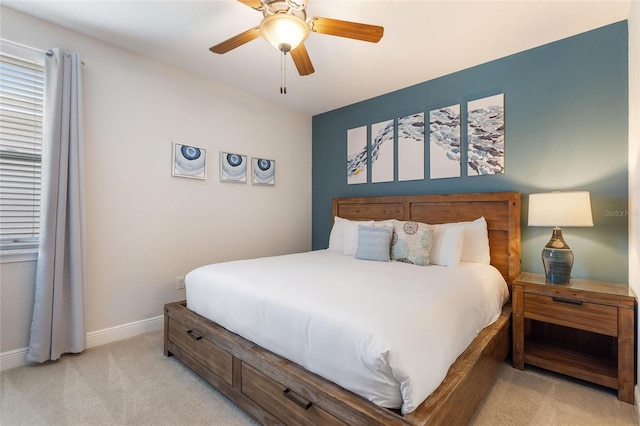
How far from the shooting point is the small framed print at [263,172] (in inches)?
142

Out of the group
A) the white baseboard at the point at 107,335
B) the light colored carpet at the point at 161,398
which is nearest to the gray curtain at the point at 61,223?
the white baseboard at the point at 107,335

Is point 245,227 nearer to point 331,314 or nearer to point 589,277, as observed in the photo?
point 331,314

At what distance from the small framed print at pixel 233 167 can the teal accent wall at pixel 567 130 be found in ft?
6.88

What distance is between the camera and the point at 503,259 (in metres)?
2.61

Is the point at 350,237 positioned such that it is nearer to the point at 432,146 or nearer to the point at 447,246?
the point at 447,246

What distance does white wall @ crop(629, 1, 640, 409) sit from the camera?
5.90 ft

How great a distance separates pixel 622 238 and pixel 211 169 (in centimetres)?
365

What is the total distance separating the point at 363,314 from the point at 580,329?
1.83 meters

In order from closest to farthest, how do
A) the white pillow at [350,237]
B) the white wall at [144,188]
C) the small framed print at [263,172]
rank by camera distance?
the white wall at [144,188], the white pillow at [350,237], the small framed print at [263,172]

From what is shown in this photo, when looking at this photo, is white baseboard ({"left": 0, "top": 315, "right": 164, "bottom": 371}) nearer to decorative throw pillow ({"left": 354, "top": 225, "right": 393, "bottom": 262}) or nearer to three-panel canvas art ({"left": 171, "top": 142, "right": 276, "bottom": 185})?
three-panel canvas art ({"left": 171, "top": 142, "right": 276, "bottom": 185})

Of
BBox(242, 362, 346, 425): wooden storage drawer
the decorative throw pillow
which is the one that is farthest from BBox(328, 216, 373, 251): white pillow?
BBox(242, 362, 346, 425): wooden storage drawer

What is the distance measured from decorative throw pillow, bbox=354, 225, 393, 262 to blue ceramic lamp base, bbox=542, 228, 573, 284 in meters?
1.16

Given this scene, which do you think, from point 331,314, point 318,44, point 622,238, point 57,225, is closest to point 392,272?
point 331,314

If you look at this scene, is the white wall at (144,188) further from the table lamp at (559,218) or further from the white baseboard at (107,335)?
the table lamp at (559,218)
